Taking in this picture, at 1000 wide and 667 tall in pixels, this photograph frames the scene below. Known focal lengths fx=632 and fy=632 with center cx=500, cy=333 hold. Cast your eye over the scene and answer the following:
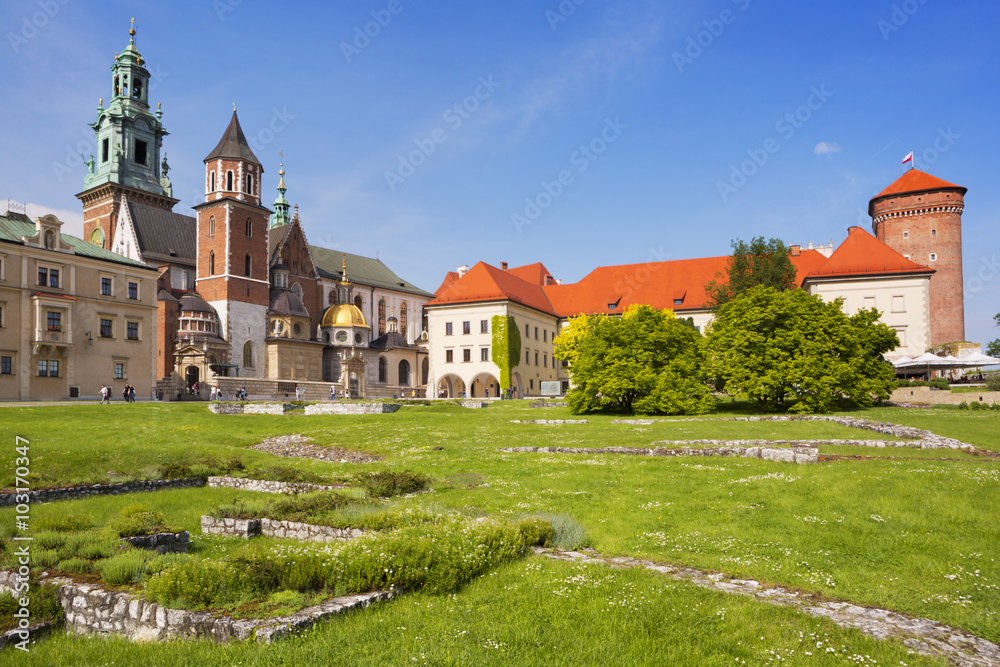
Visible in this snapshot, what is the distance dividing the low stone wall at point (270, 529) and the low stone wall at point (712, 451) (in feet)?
35.2

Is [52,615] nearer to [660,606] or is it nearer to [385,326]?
[660,606]

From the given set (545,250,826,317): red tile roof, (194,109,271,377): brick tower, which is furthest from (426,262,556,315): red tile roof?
(194,109,271,377): brick tower

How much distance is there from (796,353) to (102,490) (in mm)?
33342

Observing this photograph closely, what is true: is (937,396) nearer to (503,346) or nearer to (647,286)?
(503,346)

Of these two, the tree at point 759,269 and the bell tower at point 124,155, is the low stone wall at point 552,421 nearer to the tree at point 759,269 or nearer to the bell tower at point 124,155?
the tree at point 759,269

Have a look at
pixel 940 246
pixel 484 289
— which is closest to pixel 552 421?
pixel 484 289

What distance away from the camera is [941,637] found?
5.80 m

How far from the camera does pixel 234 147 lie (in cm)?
7119

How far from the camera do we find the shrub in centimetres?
751

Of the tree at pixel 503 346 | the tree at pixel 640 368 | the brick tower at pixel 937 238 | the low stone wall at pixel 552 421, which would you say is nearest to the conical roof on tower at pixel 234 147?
the tree at pixel 503 346

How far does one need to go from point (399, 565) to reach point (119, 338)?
1910 inches

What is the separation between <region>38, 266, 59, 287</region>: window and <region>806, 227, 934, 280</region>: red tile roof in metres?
62.3

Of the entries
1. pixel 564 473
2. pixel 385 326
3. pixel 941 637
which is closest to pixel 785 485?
pixel 564 473

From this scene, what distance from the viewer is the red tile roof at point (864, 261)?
2309 inches
